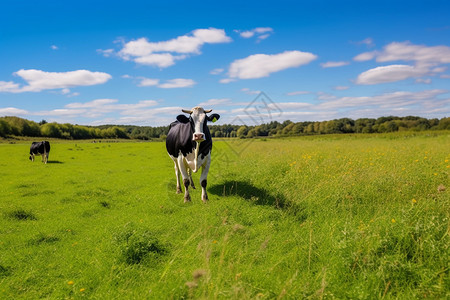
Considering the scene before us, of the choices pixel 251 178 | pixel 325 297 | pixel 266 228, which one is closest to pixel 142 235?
pixel 266 228

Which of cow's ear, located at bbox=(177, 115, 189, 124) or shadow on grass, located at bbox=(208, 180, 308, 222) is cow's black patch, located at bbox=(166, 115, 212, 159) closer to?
→ cow's ear, located at bbox=(177, 115, 189, 124)

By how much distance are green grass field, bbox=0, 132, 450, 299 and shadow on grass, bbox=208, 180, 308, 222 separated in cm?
5

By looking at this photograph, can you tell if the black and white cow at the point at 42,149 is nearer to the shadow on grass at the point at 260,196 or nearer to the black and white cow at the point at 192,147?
the black and white cow at the point at 192,147

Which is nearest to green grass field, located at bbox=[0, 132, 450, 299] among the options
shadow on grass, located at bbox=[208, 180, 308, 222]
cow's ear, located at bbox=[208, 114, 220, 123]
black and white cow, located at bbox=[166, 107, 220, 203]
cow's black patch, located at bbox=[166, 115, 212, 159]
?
shadow on grass, located at bbox=[208, 180, 308, 222]

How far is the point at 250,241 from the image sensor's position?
5309mm

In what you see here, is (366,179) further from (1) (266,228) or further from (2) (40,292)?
(2) (40,292)

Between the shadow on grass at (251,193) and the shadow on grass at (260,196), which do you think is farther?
the shadow on grass at (251,193)

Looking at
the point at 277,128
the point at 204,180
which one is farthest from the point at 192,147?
the point at 277,128

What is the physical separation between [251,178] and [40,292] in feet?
24.7

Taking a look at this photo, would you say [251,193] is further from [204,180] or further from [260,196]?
[204,180]

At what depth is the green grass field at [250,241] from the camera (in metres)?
3.68

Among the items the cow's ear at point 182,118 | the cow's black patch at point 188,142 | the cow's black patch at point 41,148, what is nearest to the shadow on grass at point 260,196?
the cow's black patch at point 188,142

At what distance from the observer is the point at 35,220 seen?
25.3ft

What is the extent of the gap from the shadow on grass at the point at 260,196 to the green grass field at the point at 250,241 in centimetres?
5
